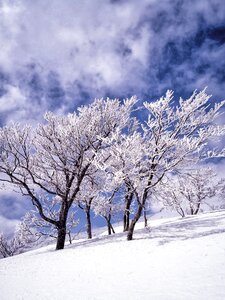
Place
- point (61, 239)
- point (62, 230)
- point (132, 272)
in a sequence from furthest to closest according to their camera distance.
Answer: point (62, 230), point (61, 239), point (132, 272)

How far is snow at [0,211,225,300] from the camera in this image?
7.07m

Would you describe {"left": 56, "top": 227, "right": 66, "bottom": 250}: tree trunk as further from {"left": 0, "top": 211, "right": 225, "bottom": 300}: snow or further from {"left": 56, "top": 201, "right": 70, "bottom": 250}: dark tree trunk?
{"left": 0, "top": 211, "right": 225, "bottom": 300}: snow

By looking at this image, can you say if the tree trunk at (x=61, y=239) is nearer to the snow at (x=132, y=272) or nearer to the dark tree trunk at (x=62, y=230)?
the dark tree trunk at (x=62, y=230)

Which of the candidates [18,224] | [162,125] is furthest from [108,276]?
[18,224]

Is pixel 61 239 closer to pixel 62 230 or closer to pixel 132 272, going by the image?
pixel 62 230

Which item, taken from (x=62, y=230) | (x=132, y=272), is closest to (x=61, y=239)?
(x=62, y=230)

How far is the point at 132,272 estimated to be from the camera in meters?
9.16

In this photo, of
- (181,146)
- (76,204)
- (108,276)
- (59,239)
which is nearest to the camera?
(108,276)

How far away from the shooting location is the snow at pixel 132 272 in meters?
7.07

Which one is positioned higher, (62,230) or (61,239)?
(62,230)

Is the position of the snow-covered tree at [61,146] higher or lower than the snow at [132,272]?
higher

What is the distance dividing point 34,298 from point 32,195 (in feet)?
35.4

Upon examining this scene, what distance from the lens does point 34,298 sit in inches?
314

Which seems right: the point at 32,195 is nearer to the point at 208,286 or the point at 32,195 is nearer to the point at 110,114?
the point at 110,114
